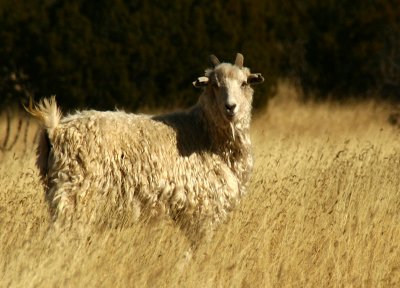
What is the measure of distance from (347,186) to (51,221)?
2840 mm

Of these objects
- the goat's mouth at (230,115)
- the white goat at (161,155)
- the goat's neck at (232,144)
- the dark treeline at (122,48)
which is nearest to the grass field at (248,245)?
the white goat at (161,155)

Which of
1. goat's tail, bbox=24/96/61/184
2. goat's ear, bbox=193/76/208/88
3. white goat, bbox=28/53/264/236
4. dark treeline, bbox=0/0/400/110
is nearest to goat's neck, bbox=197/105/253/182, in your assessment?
white goat, bbox=28/53/264/236

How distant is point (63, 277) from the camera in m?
6.06

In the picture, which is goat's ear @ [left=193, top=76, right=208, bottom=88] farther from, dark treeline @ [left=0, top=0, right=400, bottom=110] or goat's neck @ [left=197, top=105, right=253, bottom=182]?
dark treeline @ [left=0, top=0, right=400, bottom=110]

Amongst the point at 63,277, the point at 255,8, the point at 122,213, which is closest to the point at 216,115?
the point at 122,213

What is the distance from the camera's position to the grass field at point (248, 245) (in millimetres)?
6289

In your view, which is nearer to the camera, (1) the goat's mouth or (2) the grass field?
(2) the grass field

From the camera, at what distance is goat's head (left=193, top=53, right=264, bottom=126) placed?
792 cm

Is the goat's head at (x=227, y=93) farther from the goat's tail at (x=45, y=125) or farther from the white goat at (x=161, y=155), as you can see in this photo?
the goat's tail at (x=45, y=125)

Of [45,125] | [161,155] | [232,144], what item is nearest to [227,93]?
[232,144]

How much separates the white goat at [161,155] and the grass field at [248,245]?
18cm

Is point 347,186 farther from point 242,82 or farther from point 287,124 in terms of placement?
point 287,124

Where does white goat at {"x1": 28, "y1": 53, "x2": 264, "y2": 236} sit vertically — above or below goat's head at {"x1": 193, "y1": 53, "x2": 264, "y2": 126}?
below

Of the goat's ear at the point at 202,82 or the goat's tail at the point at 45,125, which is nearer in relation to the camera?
the goat's tail at the point at 45,125
